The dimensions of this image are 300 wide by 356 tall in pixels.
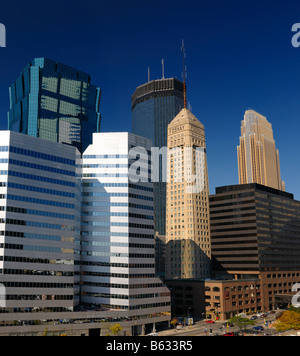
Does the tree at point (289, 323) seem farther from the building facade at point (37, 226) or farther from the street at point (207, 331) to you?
the building facade at point (37, 226)

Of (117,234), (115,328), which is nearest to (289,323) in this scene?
(115,328)

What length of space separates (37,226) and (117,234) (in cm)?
2878

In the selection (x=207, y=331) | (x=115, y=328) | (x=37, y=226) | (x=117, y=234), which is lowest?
(x=207, y=331)

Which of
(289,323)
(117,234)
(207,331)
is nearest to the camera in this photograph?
(289,323)

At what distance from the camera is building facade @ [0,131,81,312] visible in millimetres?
110375

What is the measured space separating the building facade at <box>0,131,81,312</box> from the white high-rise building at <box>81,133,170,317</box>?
842 centimetres

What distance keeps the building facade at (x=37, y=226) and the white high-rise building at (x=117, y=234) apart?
27.6 feet

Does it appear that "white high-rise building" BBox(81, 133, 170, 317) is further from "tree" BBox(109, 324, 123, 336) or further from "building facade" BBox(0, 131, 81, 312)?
"tree" BBox(109, 324, 123, 336)

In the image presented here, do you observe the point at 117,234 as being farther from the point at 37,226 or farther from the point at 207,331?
the point at 207,331

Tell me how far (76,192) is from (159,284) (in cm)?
4590

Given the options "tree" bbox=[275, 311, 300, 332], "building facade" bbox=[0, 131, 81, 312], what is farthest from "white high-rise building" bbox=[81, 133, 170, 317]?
"tree" bbox=[275, 311, 300, 332]

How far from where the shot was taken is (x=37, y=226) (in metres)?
117
